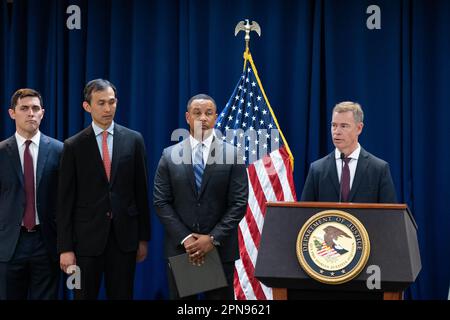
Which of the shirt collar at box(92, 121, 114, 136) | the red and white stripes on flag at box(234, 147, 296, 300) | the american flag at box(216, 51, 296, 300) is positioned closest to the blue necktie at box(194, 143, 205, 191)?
the shirt collar at box(92, 121, 114, 136)

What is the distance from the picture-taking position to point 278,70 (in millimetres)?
5887

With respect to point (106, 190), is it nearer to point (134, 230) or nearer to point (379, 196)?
point (134, 230)

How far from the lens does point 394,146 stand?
225 inches

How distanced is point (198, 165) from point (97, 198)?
63cm

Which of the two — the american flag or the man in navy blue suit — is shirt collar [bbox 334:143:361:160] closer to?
the american flag

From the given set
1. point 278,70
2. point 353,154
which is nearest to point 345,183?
point 353,154

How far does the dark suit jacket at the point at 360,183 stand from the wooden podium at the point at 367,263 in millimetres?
567

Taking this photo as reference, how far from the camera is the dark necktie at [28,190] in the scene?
13.3 feet

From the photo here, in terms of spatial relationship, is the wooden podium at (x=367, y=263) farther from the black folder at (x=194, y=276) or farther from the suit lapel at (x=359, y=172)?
the suit lapel at (x=359, y=172)

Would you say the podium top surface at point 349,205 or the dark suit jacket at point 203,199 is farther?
the dark suit jacket at point 203,199

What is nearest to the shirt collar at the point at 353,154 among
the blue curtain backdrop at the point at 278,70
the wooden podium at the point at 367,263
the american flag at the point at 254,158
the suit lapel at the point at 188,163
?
the wooden podium at the point at 367,263

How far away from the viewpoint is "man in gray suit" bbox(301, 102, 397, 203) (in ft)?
12.9

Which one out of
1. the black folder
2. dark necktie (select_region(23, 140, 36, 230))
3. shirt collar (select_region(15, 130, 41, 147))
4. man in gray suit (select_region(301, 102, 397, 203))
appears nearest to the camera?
the black folder

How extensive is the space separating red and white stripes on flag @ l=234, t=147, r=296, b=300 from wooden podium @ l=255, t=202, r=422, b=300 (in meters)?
1.96
